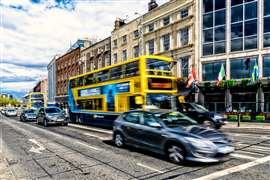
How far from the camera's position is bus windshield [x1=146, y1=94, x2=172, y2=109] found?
497 inches

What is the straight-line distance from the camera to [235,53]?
23.2m

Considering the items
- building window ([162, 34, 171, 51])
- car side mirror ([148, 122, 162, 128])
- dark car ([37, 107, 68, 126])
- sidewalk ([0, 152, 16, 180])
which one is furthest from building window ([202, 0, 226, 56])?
sidewalk ([0, 152, 16, 180])

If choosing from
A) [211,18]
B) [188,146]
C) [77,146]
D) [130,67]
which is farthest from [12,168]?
[211,18]

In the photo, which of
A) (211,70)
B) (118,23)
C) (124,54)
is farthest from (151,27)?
(211,70)

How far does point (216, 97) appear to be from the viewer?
24594 millimetres

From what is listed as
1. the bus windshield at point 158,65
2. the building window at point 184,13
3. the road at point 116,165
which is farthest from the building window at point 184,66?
the road at point 116,165

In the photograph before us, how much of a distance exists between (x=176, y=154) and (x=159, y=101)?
6.23 m

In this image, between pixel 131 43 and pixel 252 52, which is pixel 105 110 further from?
Answer: pixel 131 43

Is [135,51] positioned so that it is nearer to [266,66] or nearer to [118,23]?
[118,23]

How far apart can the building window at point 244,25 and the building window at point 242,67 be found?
1153 mm

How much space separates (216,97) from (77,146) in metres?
18.6

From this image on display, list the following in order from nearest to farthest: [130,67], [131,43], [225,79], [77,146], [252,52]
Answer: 1. [77,146]
2. [130,67]
3. [252,52]
4. [225,79]
5. [131,43]

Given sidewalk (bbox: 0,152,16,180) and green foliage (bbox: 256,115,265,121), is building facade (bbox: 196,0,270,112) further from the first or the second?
sidewalk (bbox: 0,152,16,180)

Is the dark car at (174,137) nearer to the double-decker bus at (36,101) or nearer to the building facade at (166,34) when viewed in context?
the building facade at (166,34)
